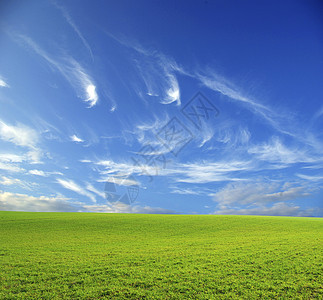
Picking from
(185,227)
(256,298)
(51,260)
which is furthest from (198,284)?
(185,227)

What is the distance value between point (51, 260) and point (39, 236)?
517 inches

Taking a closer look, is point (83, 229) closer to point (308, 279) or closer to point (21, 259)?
point (21, 259)

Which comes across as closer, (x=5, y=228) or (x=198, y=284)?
(x=198, y=284)

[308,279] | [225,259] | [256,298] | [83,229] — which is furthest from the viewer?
[83,229]

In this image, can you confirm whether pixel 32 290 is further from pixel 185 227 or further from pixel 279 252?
pixel 185 227

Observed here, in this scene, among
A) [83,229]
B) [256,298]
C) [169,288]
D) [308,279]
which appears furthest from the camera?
[83,229]

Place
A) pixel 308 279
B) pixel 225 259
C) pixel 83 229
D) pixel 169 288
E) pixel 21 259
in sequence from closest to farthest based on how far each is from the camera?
1. pixel 169 288
2. pixel 308 279
3. pixel 225 259
4. pixel 21 259
5. pixel 83 229

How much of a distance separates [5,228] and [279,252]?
36.7 metres

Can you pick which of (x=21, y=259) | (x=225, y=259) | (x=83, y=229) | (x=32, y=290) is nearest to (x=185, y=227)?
(x=83, y=229)

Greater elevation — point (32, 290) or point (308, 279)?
point (308, 279)

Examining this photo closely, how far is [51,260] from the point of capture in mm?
14859

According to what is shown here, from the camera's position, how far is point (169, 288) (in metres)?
10.1

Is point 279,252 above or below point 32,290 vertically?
above

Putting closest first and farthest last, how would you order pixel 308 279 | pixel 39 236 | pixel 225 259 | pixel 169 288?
pixel 169 288, pixel 308 279, pixel 225 259, pixel 39 236
